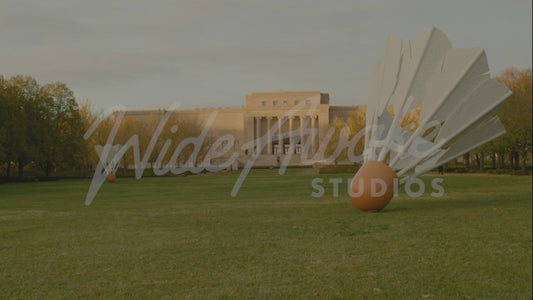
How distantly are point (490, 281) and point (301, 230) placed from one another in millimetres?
3929

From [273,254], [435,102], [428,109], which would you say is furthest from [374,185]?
[273,254]

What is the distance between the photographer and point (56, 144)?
1420 inches

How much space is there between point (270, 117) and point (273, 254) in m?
69.9

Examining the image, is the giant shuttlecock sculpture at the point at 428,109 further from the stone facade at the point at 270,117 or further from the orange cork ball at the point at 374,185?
the stone facade at the point at 270,117

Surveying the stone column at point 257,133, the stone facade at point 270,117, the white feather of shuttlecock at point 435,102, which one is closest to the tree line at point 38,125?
the white feather of shuttlecock at point 435,102

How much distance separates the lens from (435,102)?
1152cm

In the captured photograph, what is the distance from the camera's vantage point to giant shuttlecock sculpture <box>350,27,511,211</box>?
11000 millimetres

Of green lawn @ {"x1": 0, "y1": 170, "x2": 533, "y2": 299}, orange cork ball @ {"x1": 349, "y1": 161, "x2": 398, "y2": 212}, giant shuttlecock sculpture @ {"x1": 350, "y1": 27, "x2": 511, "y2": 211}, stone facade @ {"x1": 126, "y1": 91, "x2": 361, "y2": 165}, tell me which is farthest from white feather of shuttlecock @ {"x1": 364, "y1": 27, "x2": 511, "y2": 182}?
stone facade @ {"x1": 126, "y1": 91, "x2": 361, "y2": 165}

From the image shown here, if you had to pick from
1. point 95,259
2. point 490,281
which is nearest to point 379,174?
point 490,281

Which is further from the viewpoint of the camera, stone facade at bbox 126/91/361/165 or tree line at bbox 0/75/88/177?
stone facade at bbox 126/91/361/165

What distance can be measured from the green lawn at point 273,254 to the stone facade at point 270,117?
61817 millimetres

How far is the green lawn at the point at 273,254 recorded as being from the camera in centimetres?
529

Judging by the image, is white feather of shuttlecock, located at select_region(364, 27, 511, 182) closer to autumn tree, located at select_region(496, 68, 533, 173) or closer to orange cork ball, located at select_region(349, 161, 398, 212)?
orange cork ball, located at select_region(349, 161, 398, 212)

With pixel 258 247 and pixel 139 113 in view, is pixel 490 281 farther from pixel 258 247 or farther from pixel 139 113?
pixel 139 113
